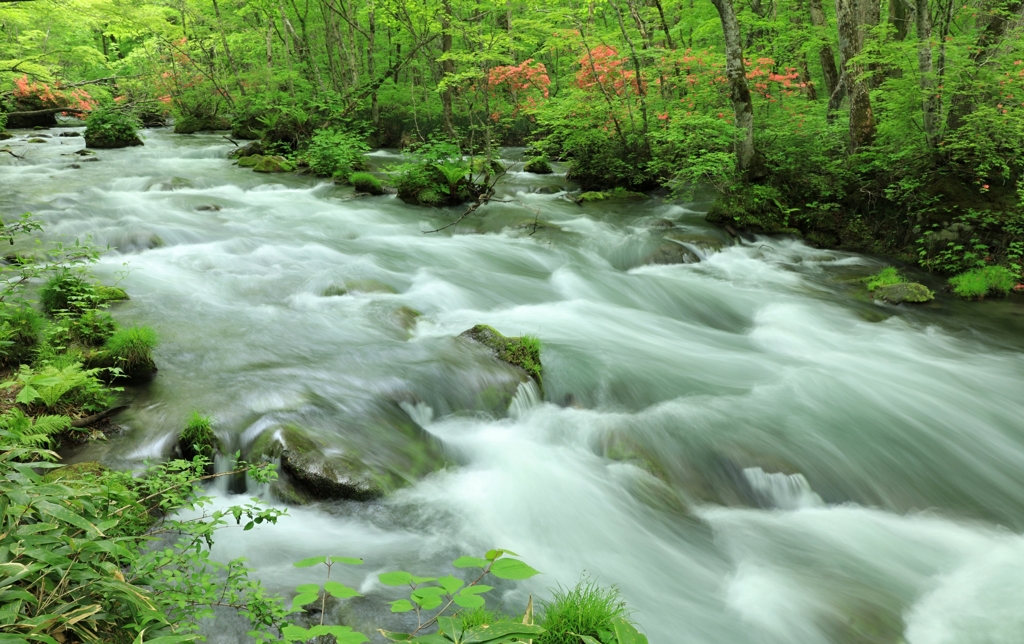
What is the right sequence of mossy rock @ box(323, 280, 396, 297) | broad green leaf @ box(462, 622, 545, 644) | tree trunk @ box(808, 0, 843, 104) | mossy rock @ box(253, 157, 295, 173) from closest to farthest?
broad green leaf @ box(462, 622, 545, 644), mossy rock @ box(323, 280, 396, 297), tree trunk @ box(808, 0, 843, 104), mossy rock @ box(253, 157, 295, 173)

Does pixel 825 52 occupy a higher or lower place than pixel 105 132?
higher

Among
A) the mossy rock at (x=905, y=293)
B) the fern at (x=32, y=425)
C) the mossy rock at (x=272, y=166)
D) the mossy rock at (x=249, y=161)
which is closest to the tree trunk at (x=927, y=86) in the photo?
the mossy rock at (x=905, y=293)

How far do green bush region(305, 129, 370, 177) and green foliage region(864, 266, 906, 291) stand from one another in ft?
34.7

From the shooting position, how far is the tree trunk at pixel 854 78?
10.2 metres

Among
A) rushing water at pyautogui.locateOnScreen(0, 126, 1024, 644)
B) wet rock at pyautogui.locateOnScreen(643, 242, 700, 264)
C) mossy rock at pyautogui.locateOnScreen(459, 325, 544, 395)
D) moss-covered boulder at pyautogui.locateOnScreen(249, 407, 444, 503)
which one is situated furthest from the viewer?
wet rock at pyautogui.locateOnScreen(643, 242, 700, 264)

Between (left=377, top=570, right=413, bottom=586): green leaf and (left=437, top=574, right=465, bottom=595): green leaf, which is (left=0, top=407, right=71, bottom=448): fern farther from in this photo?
(left=437, top=574, right=465, bottom=595): green leaf

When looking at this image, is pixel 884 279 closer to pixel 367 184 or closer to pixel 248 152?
pixel 367 184

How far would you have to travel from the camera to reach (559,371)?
6.15 metres

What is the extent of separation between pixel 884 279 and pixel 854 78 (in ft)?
12.4

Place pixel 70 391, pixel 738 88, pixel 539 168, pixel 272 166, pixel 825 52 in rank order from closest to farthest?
1. pixel 70 391
2. pixel 738 88
3. pixel 825 52
4. pixel 272 166
5. pixel 539 168

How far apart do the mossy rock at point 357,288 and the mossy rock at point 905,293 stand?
6840 millimetres

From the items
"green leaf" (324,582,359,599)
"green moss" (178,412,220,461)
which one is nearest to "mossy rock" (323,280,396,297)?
"green moss" (178,412,220,461)

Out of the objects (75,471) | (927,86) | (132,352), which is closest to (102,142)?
(132,352)

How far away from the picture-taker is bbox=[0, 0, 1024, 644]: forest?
2996 millimetres
